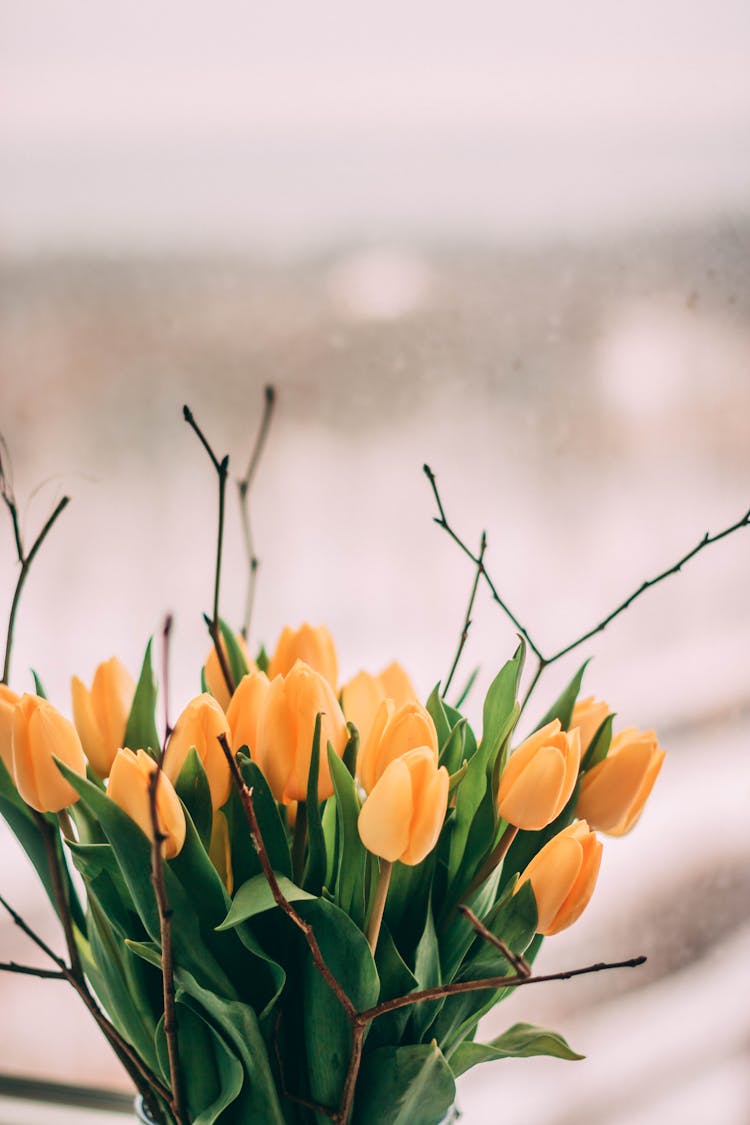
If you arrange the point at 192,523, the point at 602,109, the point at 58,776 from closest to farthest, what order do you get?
the point at 58,776
the point at 602,109
the point at 192,523

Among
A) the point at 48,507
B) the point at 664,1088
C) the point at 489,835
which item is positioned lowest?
the point at 664,1088

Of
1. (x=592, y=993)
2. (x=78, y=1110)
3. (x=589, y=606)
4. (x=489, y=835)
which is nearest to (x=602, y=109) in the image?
(x=589, y=606)

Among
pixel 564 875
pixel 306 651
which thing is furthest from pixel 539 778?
pixel 306 651

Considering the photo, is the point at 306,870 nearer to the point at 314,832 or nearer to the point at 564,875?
the point at 314,832

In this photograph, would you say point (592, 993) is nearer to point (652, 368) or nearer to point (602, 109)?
point (652, 368)

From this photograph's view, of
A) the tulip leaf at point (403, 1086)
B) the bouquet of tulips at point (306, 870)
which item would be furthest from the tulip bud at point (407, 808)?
the tulip leaf at point (403, 1086)

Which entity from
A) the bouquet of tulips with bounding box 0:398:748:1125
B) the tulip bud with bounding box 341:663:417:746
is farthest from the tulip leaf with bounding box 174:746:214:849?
the tulip bud with bounding box 341:663:417:746

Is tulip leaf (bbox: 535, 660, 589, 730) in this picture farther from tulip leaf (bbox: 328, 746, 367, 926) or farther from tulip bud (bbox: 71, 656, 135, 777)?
tulip bud (bbox: 71, 656, 135, 777)

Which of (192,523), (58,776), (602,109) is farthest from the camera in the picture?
(192,523)
